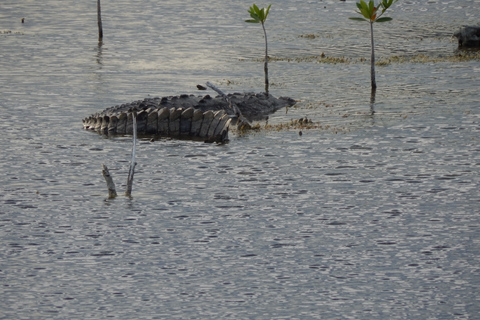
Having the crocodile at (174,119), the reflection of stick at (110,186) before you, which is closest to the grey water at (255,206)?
the reflection of stick at (110,186)

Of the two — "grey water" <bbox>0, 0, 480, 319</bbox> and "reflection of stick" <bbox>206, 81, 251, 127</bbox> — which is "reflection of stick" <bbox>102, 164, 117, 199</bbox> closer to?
"grey water" <bbox>0, 0, 480, 319</bbox>

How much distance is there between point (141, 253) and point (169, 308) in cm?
187

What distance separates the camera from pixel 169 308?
9.82 m

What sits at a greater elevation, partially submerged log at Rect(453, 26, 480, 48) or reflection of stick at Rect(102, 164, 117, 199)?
partially submerged log at Rect(453, 26, 480, 48)

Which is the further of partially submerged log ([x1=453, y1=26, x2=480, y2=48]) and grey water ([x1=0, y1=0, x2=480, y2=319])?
partially submerged log ([x1=453, y1=26, x2=480, y2=48])

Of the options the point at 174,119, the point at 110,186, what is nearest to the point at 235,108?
the point at 174,119

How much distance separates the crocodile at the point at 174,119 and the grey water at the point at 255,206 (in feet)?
1.54

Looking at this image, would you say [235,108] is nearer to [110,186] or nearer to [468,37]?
[110,186]

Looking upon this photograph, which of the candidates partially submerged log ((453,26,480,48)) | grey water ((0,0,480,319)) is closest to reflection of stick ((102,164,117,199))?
grey water ((0,0,480,319))

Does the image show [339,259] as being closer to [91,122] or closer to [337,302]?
[337,302]

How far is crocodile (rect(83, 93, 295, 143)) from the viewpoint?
18.6 meters

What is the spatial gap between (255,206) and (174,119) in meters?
5.96

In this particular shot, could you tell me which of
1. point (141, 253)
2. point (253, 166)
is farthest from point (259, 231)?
point (253, 166)

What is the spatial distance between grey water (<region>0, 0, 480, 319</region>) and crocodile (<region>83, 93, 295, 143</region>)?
471 millimetres
